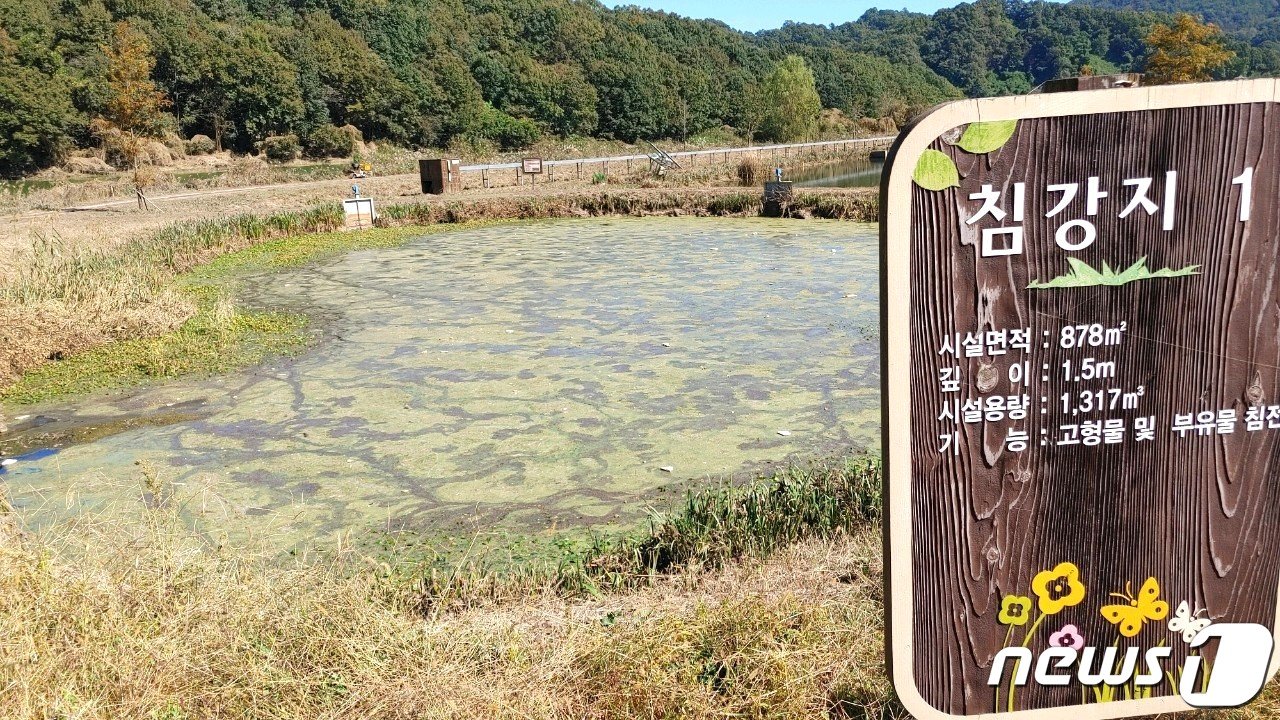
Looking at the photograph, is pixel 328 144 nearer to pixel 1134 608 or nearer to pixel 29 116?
pixel 29 116

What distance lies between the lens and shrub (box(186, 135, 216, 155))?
4144cm

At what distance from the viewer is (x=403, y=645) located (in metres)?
2.63

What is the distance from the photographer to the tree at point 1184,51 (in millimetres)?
34188

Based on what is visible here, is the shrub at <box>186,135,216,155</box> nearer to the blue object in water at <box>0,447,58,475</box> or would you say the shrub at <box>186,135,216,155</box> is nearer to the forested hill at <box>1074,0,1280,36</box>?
the blue object in water at <box>0,447,58,475</box>

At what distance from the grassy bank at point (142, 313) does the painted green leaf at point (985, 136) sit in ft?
23.3

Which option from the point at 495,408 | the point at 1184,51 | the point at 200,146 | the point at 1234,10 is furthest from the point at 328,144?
the point at 1234,10

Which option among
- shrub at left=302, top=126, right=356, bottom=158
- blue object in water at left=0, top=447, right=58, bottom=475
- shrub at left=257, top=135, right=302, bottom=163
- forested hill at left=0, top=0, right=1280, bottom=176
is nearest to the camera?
blue object in water at left=0, top=447, right=58, bottom=475

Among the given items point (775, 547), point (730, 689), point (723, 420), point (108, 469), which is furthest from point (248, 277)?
point (730, 689)

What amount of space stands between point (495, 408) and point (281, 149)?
132ft

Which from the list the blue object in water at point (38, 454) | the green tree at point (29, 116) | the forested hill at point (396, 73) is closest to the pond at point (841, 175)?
the forested hill at point (396, 73)

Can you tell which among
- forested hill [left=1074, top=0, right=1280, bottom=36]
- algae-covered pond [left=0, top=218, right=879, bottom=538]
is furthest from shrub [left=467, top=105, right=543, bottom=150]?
forested hill [left=1074, top=0, right=1280, bottom=36]

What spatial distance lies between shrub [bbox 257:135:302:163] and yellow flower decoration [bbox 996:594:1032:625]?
44102 millimetres

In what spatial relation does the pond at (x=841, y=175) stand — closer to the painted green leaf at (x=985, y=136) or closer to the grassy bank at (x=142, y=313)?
the grassy bank at (x=142, y=313)

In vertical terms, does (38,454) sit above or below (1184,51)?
below
